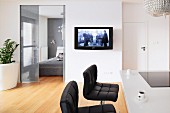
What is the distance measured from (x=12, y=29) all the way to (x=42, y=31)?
2.40m

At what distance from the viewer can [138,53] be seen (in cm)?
637

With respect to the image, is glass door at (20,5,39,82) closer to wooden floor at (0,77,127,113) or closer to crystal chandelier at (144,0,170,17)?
wooden floor at (0,77,127,113)

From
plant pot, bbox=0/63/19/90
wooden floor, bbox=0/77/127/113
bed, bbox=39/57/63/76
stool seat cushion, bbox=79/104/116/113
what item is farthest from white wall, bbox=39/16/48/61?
stool seat cushion, bbox=79/104/116/113

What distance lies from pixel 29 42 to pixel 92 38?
6.47ft

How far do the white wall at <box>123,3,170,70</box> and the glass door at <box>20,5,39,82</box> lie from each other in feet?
9.48

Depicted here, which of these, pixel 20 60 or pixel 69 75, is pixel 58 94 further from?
pixel 20 60

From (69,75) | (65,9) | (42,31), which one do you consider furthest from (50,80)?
(42,31)

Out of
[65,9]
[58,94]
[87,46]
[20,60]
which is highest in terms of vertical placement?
[65,9]

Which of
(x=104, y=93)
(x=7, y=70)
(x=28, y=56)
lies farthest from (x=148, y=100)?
(x=28, y=56)

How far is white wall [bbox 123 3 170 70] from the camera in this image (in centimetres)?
621

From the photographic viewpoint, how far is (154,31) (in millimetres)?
6242

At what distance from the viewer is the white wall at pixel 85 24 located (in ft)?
19.2

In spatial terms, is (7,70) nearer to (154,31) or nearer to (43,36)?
(43,36)

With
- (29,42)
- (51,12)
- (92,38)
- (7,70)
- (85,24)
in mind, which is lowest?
(7,70)
